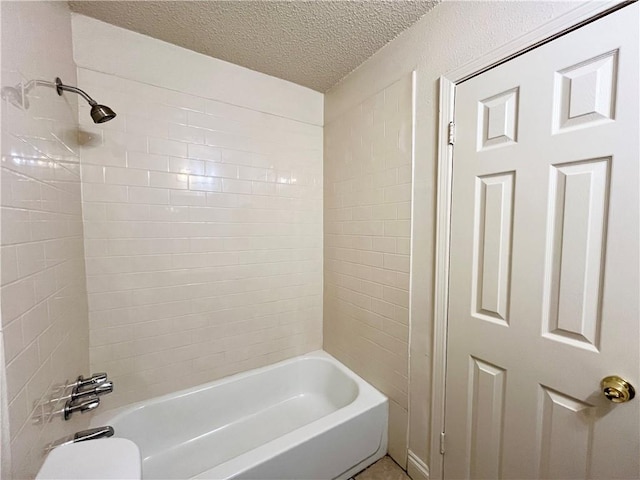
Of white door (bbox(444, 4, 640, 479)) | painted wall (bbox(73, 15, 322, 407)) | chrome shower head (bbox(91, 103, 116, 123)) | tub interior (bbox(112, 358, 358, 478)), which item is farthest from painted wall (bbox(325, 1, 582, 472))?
chrome shower head (bbox(91, 103, 116, 123))

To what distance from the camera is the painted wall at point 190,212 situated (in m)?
1.34

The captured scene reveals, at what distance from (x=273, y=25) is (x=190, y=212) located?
110 cm

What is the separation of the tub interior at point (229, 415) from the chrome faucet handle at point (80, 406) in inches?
18.1

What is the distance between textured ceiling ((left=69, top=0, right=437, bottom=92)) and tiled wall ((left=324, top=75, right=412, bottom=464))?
280 millimetres

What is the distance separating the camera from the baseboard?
131 centimetres

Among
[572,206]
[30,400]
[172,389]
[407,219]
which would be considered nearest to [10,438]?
[30,400]

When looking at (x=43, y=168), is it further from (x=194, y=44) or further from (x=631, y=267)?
(x=631, y=267)

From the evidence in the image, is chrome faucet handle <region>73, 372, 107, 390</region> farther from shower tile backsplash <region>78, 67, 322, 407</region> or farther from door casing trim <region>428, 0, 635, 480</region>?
door casing trim <region>428, 0, 635, 480</region>

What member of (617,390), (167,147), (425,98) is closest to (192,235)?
(167,147)

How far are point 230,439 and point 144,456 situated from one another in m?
0.45

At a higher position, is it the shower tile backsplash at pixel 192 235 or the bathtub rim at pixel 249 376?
the shower tile backsplash at pixel 192 235

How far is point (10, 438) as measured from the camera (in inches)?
21.6

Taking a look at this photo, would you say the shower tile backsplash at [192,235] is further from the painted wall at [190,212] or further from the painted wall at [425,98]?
the painted wall at [425,98]

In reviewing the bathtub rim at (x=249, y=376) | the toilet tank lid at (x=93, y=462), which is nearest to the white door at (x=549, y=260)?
the bathtub rim at (x=249, y=376)
